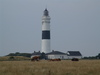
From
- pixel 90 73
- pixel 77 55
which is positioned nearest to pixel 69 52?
pixel 77 55

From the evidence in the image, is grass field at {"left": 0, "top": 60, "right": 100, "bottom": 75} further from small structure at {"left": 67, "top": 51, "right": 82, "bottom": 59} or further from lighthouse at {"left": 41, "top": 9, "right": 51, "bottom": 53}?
small structure at {"left": 67, "top": 51, "right": 82, "bottom": 59}

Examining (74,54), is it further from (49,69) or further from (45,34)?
(49,69)

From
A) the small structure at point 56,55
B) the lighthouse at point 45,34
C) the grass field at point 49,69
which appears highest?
the lighthouse at point 45,34

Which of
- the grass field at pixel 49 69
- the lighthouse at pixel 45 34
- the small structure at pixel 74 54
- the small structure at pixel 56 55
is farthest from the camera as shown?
the small structure at pixel 74 54

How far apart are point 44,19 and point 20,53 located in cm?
1642

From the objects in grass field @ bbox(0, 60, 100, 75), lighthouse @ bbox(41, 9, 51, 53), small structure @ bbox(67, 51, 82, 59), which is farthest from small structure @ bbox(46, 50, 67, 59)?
grass field @ bbox(0, 60, 100, 75)

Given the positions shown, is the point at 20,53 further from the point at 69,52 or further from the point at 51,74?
the point at 51,74

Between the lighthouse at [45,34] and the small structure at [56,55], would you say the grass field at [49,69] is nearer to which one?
the lighthouse at [45,34]

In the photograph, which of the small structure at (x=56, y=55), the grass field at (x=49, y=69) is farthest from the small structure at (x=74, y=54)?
the grass field at (x=49, y=69)

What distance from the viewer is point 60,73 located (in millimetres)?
16547

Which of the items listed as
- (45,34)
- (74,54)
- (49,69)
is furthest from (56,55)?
(49,69)

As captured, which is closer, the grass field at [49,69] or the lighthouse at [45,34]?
the grass field at [49,69]

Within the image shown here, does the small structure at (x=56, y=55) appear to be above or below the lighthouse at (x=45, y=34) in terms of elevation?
below

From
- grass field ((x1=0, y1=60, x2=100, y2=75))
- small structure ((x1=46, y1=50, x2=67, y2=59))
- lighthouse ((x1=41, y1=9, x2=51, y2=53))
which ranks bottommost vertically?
grass field ((x1=0, y1=60, x2=100, y2=75))
